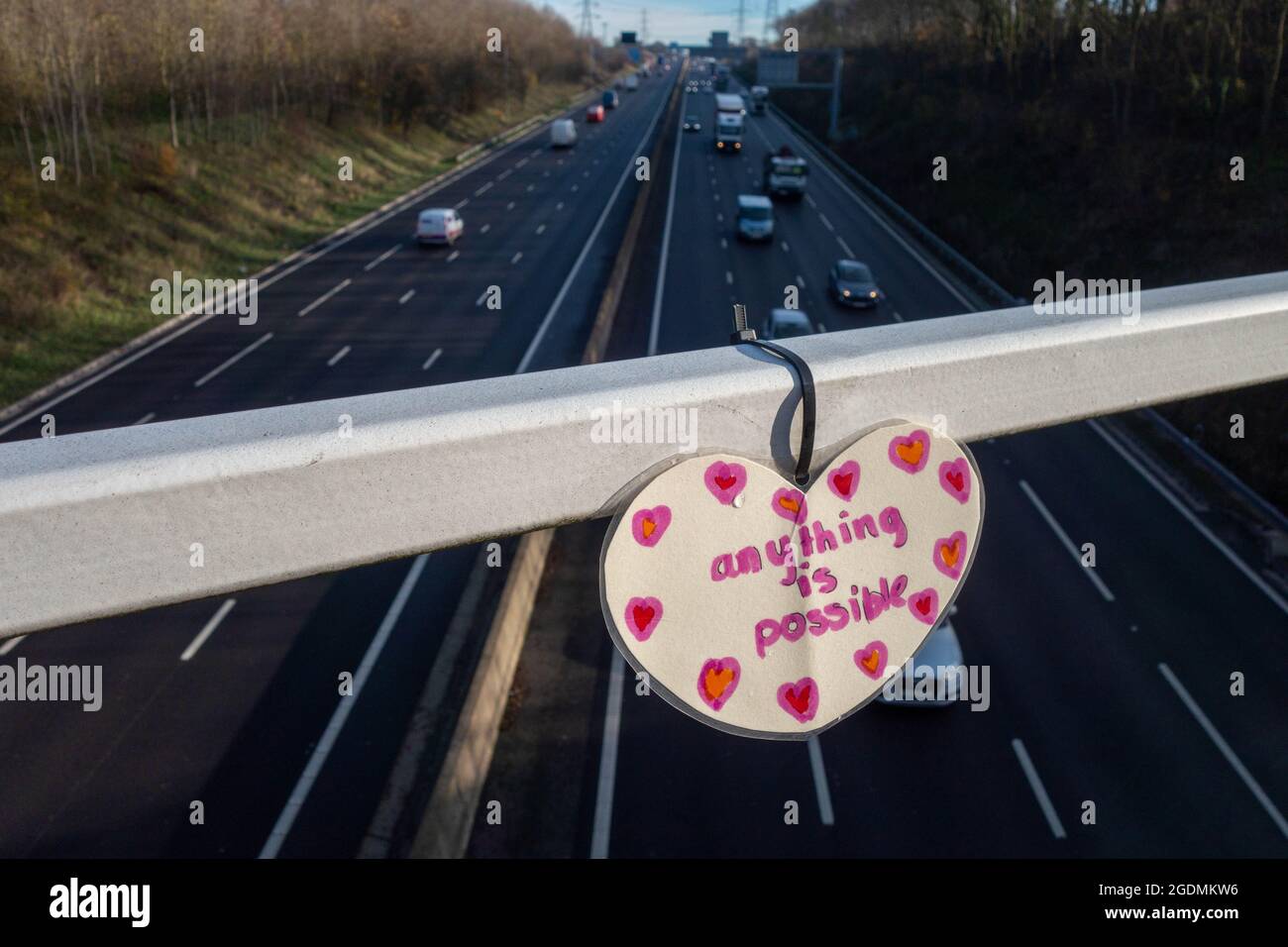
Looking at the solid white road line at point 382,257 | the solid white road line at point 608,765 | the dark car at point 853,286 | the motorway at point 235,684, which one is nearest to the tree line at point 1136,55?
the dark car at point 853,286

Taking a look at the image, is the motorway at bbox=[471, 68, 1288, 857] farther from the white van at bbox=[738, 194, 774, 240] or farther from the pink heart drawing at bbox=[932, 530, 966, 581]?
the white van at bbox=[738, 194, 774, 240]

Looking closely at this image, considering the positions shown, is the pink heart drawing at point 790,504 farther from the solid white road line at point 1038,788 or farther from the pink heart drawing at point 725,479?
the solid white road line at point 1038,788

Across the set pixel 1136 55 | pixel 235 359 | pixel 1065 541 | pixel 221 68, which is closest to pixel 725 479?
pixel 1065 541

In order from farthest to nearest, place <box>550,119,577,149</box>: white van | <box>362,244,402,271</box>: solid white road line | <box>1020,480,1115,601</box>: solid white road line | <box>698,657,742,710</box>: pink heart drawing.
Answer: <box>550,119,577,149</box>: white van
<box>362,244,402,271</box>: solid white road line
<box>1020,480,1115,601</box>: solid white road line
<box>698,657,742,710</box>: pink heart drawing

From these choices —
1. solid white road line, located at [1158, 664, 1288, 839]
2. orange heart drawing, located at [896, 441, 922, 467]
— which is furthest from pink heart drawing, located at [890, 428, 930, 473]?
solid white road line, located at [1158, 664, 1288, 839]

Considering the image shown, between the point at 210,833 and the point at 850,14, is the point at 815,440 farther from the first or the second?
the point at 850,14

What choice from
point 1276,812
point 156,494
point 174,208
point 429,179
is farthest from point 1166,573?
point 429,179
